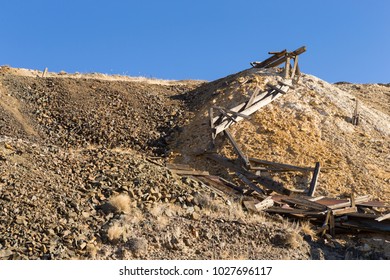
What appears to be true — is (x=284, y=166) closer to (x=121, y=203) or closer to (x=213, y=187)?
(x=213, y=187)

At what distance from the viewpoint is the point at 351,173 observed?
1994cm

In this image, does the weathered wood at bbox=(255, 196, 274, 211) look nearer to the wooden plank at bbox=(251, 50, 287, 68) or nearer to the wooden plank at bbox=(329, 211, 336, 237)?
the wooden plank at bbox=(329, 211, 336, 237)

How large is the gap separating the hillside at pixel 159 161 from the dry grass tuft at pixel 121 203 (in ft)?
0.11

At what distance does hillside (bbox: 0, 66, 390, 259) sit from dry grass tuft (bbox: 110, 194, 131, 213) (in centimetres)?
3

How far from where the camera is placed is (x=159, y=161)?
62.4 feet

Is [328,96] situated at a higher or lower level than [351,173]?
higher

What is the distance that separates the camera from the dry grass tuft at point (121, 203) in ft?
44.4

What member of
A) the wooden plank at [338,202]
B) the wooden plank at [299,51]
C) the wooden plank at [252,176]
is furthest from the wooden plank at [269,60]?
the wooden plank at [338,202]

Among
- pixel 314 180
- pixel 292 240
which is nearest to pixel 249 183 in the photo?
pixel 314 180

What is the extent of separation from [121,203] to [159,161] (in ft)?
18.0

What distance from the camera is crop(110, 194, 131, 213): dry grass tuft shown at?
1355 centimetres
